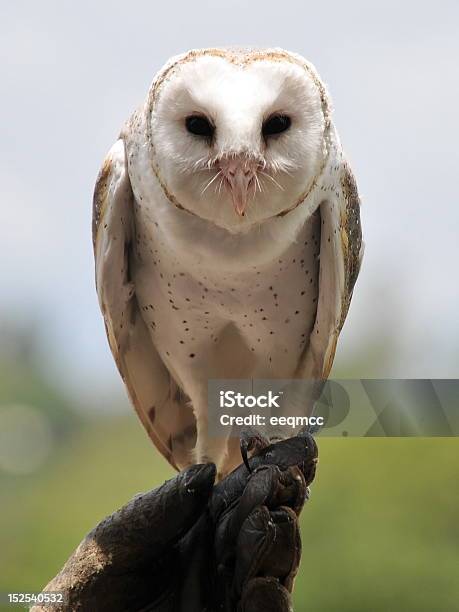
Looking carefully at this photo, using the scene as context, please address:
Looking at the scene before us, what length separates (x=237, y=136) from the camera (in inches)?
53.9

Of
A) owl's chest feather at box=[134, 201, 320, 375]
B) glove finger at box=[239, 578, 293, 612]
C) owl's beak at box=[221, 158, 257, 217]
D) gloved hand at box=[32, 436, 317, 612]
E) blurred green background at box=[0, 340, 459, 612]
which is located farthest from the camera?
blurred green background at box=[0, 340, 459, 612]

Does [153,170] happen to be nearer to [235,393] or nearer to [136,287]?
[136,287]

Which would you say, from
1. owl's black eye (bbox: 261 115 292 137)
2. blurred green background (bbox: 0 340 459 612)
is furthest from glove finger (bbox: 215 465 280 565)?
blurred green background (bbox: 0 340 459 612)

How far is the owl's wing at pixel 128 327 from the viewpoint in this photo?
1.69 metres

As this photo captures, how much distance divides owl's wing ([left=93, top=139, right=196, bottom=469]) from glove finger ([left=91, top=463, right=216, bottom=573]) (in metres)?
0.54

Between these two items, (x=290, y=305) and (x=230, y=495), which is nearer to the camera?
(x=230, y=495)

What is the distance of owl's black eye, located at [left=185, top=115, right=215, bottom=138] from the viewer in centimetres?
144

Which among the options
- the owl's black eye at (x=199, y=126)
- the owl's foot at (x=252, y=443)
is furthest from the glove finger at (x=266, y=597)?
the owl's black eye at (x=199, y=126)

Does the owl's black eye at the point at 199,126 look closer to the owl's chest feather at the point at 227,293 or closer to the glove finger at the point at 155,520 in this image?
the owl's chest feather at the point at 227,293

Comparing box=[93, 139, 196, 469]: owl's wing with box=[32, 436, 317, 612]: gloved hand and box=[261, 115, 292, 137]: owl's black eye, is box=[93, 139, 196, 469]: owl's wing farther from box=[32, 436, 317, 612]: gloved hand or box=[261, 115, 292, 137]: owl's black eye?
box=[32, 436, 317, 612]: gloved hand

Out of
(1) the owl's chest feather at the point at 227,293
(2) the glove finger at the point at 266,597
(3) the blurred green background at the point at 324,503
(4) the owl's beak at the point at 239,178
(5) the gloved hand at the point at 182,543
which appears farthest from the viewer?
(3) the blurred green background at the point at 324,503

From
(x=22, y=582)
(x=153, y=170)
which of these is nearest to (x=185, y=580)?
(x=153, y=170)

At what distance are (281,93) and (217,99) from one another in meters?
0.11

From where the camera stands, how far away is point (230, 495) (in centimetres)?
139
